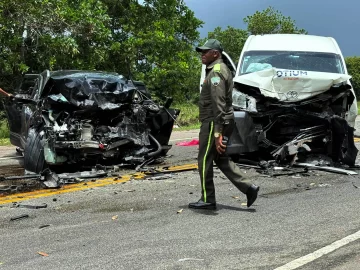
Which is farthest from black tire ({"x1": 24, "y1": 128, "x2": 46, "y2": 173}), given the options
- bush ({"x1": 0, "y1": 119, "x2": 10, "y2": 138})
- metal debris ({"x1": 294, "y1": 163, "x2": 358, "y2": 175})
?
bush ({"x1": 0, "y1": 119, "x2": 10, "y2": 138})

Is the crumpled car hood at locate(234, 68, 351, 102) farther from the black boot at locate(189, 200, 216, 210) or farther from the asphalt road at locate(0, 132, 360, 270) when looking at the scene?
the black boot at locate(189, 200, 216, 210)

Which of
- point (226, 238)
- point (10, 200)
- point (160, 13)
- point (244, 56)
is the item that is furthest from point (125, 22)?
point (226, 238)

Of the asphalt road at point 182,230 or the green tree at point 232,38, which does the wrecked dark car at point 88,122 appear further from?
the green tree at point 232,38

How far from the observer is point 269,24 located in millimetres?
48375

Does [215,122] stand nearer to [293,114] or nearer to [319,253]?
[319,253]

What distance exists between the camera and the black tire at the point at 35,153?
655 centimetres

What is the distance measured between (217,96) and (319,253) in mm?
1990

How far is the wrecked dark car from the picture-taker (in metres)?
6.74

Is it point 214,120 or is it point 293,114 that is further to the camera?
point 293,114

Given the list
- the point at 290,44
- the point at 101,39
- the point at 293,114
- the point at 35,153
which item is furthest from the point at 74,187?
the point at 101,39

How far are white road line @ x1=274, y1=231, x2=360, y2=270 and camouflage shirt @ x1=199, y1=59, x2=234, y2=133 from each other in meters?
1.71

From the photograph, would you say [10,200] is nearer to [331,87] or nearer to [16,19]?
[331,87]

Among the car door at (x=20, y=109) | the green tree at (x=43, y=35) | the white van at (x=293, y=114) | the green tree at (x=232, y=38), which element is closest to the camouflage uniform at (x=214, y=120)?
the white van at (x=293, y=114)

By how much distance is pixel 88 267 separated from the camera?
11.2 feet
